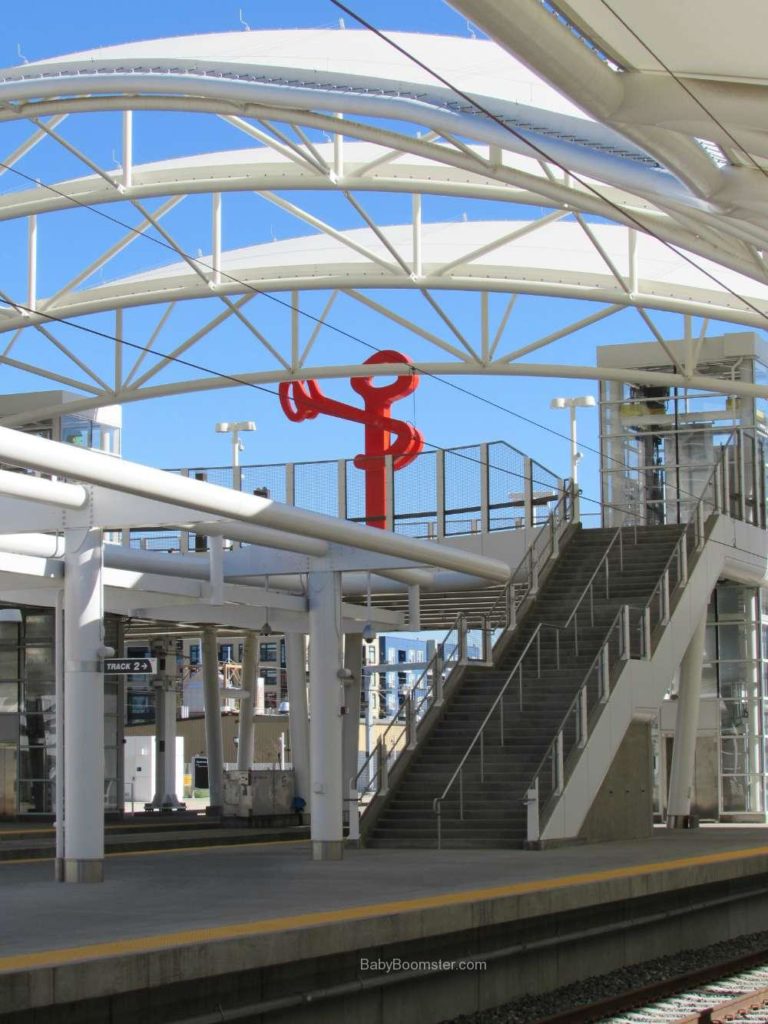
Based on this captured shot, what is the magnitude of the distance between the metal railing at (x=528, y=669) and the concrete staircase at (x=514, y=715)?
0.04m

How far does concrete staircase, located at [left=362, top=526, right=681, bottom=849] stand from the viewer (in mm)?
22734

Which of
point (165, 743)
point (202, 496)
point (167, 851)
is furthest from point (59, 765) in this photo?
point (165, 743)

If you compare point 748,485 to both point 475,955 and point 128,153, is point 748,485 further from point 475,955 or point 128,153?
point 475,955

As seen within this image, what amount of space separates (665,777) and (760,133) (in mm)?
18773

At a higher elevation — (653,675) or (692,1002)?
(653,675)

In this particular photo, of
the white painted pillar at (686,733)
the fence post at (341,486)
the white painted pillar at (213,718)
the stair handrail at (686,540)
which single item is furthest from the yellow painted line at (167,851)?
the white painted pillar at (213,718)

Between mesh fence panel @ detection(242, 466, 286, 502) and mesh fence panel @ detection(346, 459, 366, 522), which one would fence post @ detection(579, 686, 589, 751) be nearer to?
mesh fence panel @ detection(346, 459, 366, 522)

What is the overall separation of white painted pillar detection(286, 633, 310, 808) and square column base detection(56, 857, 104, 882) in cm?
1558

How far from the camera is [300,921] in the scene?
38.6 ft

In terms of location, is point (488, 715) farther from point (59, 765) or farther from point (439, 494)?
point (59, 765)

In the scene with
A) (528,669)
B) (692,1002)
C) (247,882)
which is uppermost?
(528,669)

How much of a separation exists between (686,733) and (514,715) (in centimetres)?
503

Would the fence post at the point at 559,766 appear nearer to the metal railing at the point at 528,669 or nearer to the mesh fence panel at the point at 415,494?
the metal railing at the point at 528,669

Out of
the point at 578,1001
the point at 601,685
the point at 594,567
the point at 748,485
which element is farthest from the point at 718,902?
the point at 748,485
